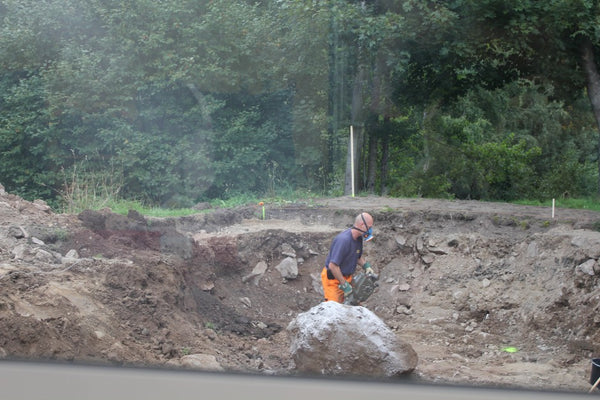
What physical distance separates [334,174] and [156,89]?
1.07 metres

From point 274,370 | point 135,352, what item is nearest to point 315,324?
point 274,370

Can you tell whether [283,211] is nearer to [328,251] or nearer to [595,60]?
[328,251]

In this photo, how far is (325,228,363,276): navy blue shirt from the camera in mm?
3600

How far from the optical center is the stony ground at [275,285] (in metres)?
2.44

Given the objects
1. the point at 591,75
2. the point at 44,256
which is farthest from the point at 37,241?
the point at 591,75

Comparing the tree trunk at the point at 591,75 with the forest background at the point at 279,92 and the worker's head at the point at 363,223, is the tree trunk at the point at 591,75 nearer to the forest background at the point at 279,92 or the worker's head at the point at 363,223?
the forest background at the point at 279,92

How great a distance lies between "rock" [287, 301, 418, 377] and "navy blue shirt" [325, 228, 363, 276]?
658 mm

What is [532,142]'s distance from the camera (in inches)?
119

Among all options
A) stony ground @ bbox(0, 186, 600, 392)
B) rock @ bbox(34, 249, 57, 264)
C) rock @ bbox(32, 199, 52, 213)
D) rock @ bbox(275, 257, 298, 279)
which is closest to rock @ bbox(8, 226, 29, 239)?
stony ground @ bbox(0, 186, 600, 392)

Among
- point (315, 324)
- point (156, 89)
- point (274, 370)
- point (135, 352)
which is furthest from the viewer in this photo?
point (156, 89)

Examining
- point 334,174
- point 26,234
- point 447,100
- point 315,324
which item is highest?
point 447,100

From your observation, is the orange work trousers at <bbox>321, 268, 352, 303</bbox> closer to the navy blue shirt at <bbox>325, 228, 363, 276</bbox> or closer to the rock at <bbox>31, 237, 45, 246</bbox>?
the navy blue shirt at <bbox>325, 228, 363, 276</bbox>

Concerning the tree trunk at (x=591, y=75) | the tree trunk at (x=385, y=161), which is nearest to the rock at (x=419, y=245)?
the tree trunk at (x=385, y=161)

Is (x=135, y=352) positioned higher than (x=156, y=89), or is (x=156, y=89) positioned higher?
(x=156, y=89)
